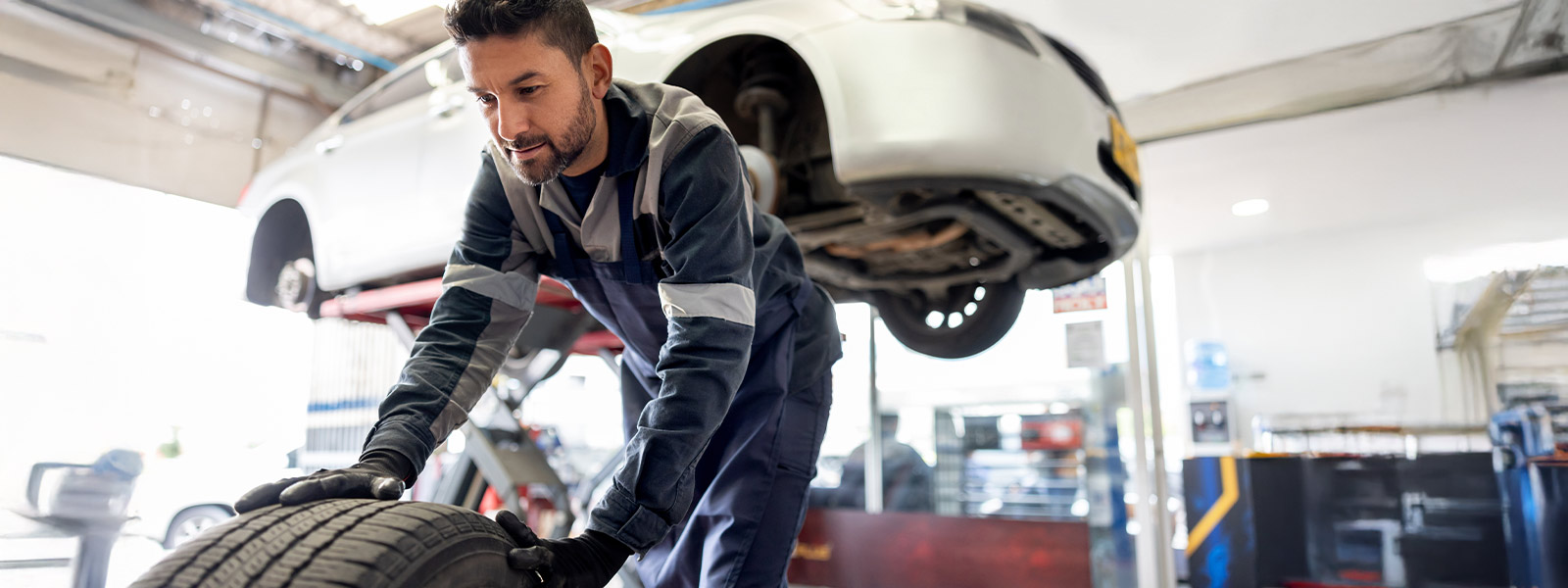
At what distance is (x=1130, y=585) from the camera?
126 inches

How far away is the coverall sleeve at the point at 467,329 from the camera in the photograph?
0.81 metres

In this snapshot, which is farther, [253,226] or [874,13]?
[253,226]

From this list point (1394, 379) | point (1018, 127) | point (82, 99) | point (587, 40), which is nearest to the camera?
point (587, 40)

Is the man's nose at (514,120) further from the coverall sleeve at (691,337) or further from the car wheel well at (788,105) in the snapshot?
the car wheel well at (788,105)

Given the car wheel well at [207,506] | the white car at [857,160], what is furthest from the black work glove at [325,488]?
the car wheel well at [207,506]

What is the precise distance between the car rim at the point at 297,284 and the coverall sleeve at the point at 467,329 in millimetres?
1973

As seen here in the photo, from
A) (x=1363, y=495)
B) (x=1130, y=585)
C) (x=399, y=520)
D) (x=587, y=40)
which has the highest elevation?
(x=587, y=40)

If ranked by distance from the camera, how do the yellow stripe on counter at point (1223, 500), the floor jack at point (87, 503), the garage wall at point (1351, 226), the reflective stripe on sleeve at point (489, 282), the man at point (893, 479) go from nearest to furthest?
the reflective stripe on sleeve at point (489, 282), the floor jack at point (87, 503), the garage wall at point (1351, 226), the yellow stripe on counter at point (1223, 500), the man at point (893, 479)

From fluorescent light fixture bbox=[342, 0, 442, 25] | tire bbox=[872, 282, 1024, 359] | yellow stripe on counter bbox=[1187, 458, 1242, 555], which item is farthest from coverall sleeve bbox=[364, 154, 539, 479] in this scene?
yellow stripe on counter bbox=[1187, 458, 1242, 555]

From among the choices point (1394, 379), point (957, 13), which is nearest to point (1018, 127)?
point (957, 13)

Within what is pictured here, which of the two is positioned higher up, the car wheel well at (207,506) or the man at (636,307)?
the man at (636,307)

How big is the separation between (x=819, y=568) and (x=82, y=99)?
9.53 ft

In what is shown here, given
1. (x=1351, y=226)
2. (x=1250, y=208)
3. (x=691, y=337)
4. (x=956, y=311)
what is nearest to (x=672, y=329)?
(x=691, y=337)

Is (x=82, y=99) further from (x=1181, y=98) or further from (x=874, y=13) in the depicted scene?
(x=1181, y=98)
